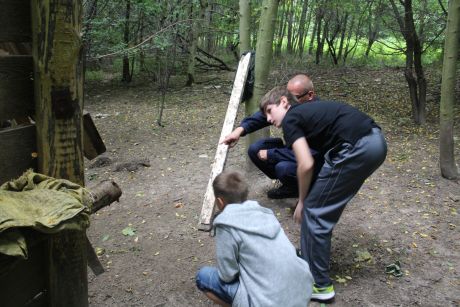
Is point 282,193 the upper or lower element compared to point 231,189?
lower

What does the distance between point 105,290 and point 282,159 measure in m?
2.00

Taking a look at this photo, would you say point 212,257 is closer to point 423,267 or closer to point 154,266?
point 154,266

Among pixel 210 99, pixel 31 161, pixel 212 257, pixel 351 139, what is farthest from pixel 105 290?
pixel 210 99

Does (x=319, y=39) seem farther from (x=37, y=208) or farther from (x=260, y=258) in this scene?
(x=37, y=208)

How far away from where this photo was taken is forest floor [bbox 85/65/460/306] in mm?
3301

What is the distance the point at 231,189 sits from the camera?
2.30 meters

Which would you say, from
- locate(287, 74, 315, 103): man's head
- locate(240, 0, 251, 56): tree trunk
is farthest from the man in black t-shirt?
locate(240, 0, 251, 56): tree trunk

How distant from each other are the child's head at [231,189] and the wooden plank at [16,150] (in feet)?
3.11

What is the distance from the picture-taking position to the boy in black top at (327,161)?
290 centimetres

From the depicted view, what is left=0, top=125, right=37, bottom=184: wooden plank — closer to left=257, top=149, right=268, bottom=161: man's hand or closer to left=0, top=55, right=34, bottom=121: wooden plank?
left=0, top=55, right=34, bottom=121: wooden plank

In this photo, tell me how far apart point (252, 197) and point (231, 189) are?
99.3 inches

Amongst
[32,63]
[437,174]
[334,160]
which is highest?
[32,63]

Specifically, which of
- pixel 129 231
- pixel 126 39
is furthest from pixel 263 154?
pixel 126 39

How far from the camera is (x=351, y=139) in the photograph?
291 cm
